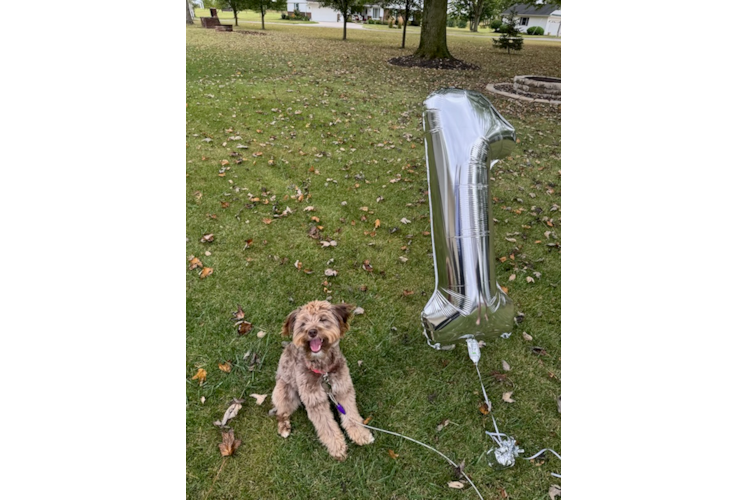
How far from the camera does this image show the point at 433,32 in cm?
1644

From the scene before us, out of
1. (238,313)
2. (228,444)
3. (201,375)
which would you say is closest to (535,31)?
(238,313)

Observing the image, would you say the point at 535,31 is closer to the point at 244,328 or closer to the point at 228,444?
the point at 244,328

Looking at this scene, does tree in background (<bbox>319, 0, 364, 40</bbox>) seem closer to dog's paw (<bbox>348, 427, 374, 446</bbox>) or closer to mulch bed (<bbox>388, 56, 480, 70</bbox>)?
mulch bed (<bbox>388, 56, 480, 70</bbox>)

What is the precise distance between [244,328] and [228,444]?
122 cm

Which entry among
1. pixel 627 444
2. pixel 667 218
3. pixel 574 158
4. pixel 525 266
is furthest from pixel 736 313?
pixel 525 266

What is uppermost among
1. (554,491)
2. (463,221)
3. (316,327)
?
(463,221)

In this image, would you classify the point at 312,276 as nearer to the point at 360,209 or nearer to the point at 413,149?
the point at 360,209

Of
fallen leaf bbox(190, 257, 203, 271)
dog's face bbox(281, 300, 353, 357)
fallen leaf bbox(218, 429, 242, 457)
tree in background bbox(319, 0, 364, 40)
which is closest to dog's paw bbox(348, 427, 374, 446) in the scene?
dog's face bbox(281, 300, 353, 357)

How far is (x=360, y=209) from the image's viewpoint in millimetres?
6113

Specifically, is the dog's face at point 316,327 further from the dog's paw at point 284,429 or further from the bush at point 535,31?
the bush at point 535,31

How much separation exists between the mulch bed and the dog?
15791 mm

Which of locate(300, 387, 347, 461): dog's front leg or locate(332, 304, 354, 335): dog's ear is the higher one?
locate(332, 304, 354, 335): dog's ear

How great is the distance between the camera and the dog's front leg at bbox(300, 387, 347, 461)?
9.42 ft
